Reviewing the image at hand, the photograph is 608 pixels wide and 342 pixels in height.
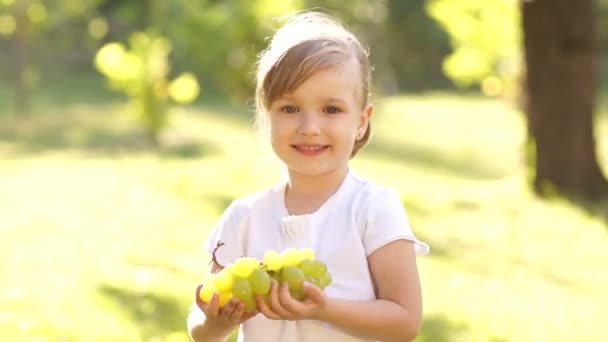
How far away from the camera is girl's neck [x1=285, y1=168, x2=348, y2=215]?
3.30 m

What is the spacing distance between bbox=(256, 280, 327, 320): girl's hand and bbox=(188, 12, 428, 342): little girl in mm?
116

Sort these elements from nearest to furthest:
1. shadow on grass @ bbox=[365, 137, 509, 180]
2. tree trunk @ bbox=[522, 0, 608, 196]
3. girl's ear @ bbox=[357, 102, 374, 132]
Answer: girl's ear @ bbox=[357, 102, 374, 132] → tree trunk @ bbox=[522, 0, 608, 196] → shadow on grass @ bbox=[365, 137, 509, 180]

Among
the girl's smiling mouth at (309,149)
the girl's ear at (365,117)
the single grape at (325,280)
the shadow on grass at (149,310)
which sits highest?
the girl's ear at (365,117)

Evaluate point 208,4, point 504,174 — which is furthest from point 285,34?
point 208,4

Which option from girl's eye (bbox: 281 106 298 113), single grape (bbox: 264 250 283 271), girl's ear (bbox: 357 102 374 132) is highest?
girl's eye (bbox: 281 106 298 113)

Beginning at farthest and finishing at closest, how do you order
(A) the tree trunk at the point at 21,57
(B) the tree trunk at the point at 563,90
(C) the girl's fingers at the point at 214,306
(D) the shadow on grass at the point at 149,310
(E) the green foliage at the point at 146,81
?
(A) the tree trunk at the point at 21,57 → (E) the green foliage at the point at 146,81 → (B) the tree trunk at the point at 563,90 → (D) the shadow on grass at the point at 149,310 → (C) the girl's fingers at the point at 214,306

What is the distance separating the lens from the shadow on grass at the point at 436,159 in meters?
15.5

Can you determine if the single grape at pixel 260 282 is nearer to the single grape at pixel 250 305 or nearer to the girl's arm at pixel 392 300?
the single grape at pixel 250 305

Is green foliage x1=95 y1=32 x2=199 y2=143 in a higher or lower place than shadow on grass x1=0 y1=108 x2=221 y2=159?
higher

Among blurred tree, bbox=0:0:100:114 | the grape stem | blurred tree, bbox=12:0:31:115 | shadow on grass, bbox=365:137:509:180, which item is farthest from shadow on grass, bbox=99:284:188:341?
blurred tree, bbox=12:0:31:115

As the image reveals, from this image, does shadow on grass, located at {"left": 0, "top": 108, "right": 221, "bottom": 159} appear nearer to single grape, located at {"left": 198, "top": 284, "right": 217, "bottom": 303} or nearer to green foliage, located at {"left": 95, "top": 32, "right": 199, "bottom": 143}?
green foliage, located at {"left": 95, "top": 32, "right": 199, "bottom": 143}

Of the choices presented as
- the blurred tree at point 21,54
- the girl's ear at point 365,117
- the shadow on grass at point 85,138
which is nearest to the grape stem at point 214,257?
the girl's ear at point 365,117

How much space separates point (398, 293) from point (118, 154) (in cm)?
1478

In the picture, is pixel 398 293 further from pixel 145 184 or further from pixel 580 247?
pixel 145 184
